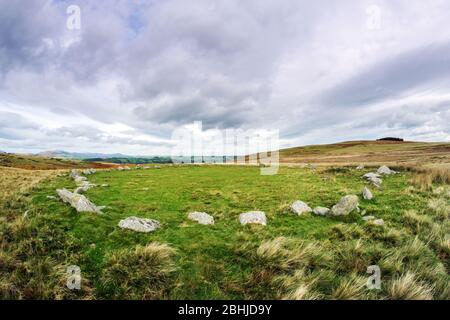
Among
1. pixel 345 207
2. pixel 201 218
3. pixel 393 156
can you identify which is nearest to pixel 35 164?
pixel 201 218

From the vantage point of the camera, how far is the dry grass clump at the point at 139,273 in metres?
4.57

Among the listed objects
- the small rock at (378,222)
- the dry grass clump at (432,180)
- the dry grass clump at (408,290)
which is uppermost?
the dry grass clump at (432,180)

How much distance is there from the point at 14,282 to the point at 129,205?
6774mm

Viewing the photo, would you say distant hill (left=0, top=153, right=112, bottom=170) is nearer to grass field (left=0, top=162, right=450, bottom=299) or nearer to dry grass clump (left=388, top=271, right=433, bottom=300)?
grass field (left=0, top=162, right=450, bottom=299)

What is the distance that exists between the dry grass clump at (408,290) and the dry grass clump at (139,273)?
4.36 meters

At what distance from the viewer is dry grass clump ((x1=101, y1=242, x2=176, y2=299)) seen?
4.57 metres

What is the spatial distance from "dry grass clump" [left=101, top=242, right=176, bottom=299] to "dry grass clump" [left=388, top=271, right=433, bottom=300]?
4.36 meters

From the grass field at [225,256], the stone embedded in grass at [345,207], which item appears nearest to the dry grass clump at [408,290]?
the grass field at [225,256]

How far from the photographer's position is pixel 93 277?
500 centimetres

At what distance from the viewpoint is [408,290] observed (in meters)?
4.52

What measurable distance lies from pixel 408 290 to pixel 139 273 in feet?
17.4

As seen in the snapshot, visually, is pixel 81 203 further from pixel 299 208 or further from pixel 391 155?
pixel 391 155

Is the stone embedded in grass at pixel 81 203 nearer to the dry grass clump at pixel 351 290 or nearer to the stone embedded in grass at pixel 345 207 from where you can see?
the dry grass clump at pixel 351 290

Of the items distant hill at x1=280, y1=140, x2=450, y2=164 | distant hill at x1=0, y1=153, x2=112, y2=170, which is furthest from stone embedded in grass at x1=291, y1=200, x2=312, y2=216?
distant hill at x1=0, y1=153, x2=112, y2=170
